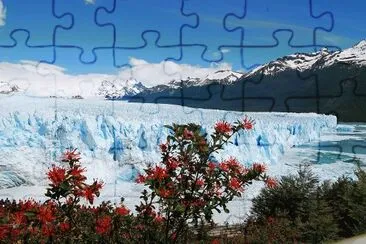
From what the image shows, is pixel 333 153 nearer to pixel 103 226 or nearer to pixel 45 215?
pixel 103 226

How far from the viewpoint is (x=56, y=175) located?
380 cm

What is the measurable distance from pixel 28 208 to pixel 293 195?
7957 mm

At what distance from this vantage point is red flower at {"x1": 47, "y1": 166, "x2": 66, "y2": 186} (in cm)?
380

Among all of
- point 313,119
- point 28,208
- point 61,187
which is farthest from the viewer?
point 313,119

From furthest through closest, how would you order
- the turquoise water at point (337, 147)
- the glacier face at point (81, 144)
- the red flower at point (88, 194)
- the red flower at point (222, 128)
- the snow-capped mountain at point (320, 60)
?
the snow-capped mountain at point (320, 60)
the turquoise water at point (337, 147)
the glacier face at point (81, 144)
the red flower at point (222, 128)
the red flower at point (88, 194)

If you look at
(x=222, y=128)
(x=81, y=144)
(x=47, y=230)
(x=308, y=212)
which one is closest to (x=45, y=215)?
(x=47, y=230)

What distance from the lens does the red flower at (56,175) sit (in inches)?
150

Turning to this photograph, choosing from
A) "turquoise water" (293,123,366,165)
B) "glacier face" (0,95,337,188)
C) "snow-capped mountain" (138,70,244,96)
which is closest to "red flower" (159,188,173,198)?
"glacier face" (0,95,337,188)

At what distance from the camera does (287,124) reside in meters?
31.9

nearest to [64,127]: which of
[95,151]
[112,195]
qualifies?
[95,151]

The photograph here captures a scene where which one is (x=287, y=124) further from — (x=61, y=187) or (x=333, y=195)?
(x=61, y=187)

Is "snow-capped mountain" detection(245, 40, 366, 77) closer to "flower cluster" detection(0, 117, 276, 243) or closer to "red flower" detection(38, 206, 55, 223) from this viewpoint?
"flower cluster" detection(0, 117, 276, 243)

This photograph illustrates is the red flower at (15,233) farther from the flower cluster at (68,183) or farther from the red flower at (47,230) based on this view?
the flower cluster at (68,183)

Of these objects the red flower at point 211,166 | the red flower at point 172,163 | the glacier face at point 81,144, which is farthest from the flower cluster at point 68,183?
the glacier face at point 81,144
